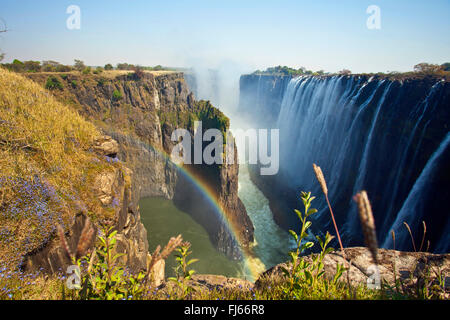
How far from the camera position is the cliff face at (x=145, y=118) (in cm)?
2928

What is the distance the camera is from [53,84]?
92.0 ft

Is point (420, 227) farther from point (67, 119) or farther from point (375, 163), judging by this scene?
point (67, 119)

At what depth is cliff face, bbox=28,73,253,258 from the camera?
29281 mm

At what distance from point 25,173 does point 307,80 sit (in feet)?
116

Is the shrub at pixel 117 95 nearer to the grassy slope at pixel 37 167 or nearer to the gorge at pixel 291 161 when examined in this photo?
the gorge at pixel 291 161

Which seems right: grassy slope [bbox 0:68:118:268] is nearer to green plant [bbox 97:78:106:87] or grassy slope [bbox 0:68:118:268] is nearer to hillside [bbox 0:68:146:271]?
hillside [bbox 0:68:146:271]

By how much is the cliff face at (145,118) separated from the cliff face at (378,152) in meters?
11.6

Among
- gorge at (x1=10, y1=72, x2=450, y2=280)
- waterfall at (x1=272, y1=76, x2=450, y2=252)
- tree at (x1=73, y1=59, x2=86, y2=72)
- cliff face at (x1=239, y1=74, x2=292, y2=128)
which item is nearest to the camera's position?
waterfall at (x1=272, y1=76, x2=450, y2=252)

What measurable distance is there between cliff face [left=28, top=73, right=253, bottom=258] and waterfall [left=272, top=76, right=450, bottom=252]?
11.9 metres

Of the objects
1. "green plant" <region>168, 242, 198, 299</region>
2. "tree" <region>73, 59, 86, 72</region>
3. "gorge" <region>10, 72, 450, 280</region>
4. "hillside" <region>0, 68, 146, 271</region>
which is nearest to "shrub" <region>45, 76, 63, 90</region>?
"gorge" <region>10, 72, 450, 280</region>

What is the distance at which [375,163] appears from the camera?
57.9 feet

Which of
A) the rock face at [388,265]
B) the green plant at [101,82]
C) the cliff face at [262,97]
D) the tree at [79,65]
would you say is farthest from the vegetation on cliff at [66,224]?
the cliff face at [262,97]

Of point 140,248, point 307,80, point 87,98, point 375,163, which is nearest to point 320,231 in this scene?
point 375,163
